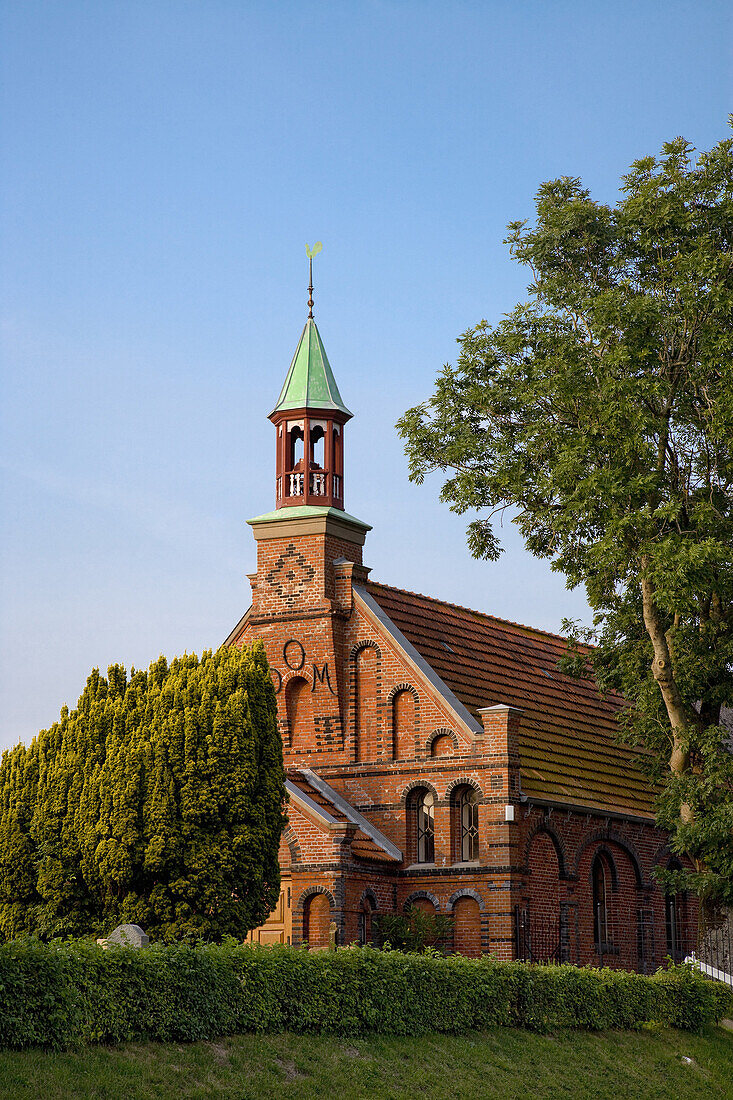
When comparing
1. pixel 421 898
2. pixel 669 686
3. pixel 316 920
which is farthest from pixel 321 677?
pixel 669 686

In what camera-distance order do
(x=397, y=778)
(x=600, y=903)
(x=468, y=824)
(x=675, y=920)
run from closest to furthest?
(x=468, y=824), (x=397, y=778), (x=600, y=903), (x=675, y=920)

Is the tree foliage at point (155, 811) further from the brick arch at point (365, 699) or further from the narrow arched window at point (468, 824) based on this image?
the narrow arched window at point (468, 824)

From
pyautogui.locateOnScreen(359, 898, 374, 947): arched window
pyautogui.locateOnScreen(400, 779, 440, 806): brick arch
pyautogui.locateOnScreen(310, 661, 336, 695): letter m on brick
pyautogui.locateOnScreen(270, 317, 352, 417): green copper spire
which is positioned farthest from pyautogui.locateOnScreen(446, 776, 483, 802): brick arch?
pyautogui.locateOnScreen(270, 317, 352, 417): green copper spire

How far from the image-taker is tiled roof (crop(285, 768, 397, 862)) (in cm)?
3184

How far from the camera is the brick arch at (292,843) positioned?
30850 mm

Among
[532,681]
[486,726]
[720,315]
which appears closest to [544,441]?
[720,315]

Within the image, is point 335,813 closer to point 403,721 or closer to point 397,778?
point 397,778

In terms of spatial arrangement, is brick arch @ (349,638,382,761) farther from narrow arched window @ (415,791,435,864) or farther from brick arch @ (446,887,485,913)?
brick arch @ (446,887,485,913)

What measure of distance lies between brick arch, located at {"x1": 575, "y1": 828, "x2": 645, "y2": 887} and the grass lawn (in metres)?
6.47

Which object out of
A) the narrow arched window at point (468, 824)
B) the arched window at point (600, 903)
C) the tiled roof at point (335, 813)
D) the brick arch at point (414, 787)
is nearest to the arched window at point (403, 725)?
the brick arch at point (414, 787)

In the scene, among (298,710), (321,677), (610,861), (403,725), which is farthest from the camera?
(610,861)

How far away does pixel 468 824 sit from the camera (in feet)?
107

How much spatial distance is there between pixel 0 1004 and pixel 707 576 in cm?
1790

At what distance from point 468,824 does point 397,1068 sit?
12416mm
